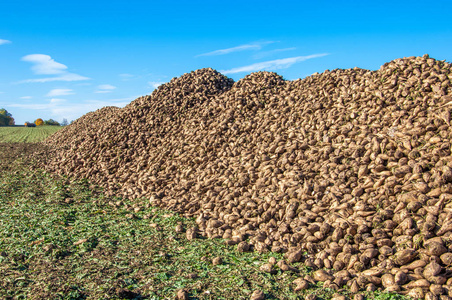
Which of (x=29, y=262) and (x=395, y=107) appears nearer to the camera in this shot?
(x=29, y=262)

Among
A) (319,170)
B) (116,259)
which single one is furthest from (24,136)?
(319,170)

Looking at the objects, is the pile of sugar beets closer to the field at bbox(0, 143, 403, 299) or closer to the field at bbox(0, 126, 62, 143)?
the field at bbox(0, 143, 403, 299)

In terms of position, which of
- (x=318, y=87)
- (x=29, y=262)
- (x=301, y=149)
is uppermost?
(x=318, y=87)

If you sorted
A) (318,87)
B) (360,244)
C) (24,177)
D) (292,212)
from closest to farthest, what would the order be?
(360,244), (292,212), (318,87), (24,177)

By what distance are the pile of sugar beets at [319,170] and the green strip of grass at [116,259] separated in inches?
13.4

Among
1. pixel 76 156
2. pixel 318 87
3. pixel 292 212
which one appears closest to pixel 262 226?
pixel 292 212

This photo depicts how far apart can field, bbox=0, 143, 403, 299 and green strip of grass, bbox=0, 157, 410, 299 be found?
0.01 metres

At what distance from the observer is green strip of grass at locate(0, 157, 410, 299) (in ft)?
13.2

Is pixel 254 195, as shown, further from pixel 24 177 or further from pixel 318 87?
pixel 24 177

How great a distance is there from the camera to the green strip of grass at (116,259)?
4035 millimetres

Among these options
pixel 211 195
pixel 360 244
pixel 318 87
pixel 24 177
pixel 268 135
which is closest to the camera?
pixel 360 244

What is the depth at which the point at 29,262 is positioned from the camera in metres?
4.91

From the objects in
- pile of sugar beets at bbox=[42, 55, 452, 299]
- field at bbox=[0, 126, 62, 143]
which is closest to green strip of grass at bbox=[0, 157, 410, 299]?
pile of sugar beets at bbox=[42, 55, 452, 299]

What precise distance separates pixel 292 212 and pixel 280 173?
1.28m
